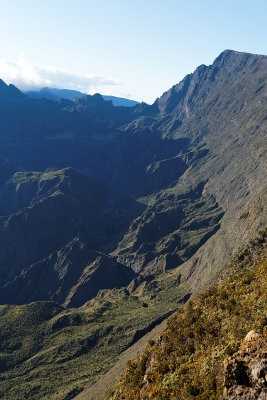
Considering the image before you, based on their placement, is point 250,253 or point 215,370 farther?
point 250,253

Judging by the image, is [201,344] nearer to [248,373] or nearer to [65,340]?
[248,373]

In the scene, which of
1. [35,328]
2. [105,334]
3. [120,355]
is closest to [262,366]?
[120,355]

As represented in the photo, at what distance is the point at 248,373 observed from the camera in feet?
56.9

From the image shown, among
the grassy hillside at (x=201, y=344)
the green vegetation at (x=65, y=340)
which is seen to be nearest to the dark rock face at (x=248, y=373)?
the grassy hillside at (x=201, y=344)

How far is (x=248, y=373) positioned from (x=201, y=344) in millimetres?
10981

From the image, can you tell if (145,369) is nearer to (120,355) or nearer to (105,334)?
(120,355)

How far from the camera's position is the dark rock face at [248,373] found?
16469 mm

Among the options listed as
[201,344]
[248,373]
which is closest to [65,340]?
[201,344]

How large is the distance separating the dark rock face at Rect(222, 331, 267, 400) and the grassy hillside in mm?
2443

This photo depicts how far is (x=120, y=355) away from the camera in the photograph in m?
78.3

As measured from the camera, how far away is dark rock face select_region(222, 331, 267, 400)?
1647cm

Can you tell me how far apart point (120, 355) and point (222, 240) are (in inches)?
2272

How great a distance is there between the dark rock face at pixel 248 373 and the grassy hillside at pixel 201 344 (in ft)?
8.01

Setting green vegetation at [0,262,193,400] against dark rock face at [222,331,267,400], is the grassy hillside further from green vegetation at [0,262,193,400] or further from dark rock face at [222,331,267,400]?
green vegetation at [0,262,193,400]
